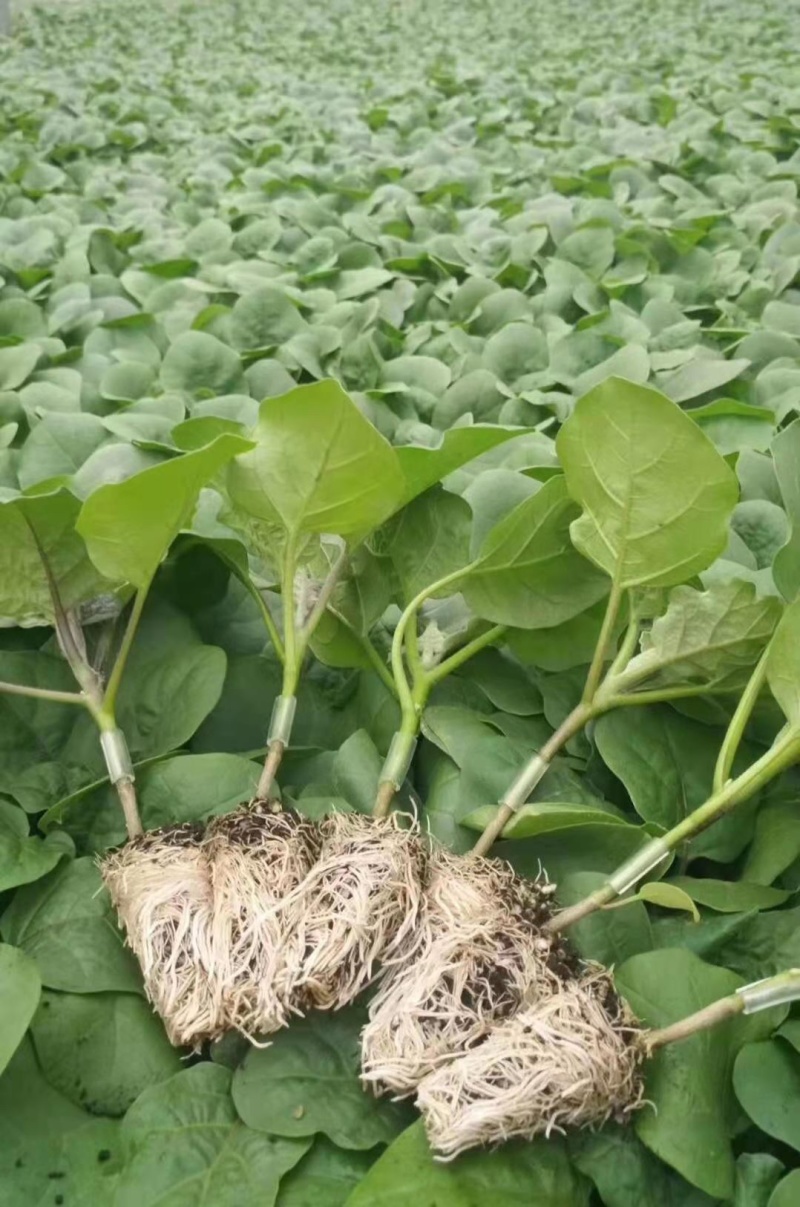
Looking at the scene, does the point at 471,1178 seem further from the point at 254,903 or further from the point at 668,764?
the point at 668,764

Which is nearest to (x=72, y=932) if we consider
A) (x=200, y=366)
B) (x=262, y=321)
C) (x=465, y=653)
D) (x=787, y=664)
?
(x=465, y=653)

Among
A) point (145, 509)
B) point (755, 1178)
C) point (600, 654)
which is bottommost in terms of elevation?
point (755, 1178)

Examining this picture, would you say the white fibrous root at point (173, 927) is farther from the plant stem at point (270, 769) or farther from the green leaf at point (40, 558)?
the green leaf at point (40, 558)

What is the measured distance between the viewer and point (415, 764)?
666mm

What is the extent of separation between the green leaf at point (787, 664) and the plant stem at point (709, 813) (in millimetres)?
14

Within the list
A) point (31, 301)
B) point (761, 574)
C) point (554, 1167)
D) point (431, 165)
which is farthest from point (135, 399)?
point (431, 165)

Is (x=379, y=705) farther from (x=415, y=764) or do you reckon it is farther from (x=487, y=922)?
(x=487, y=922)

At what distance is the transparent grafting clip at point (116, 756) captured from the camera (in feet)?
2.01

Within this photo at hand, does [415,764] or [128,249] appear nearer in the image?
[415,764]

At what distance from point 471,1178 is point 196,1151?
0.12 m

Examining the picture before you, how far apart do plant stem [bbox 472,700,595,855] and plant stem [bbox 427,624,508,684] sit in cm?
7

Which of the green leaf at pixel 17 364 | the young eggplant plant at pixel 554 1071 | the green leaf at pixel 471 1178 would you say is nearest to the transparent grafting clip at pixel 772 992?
the young eggplant plant at pixel 554 1071

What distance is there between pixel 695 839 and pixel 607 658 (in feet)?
0.37

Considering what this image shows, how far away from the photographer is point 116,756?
62 cm
